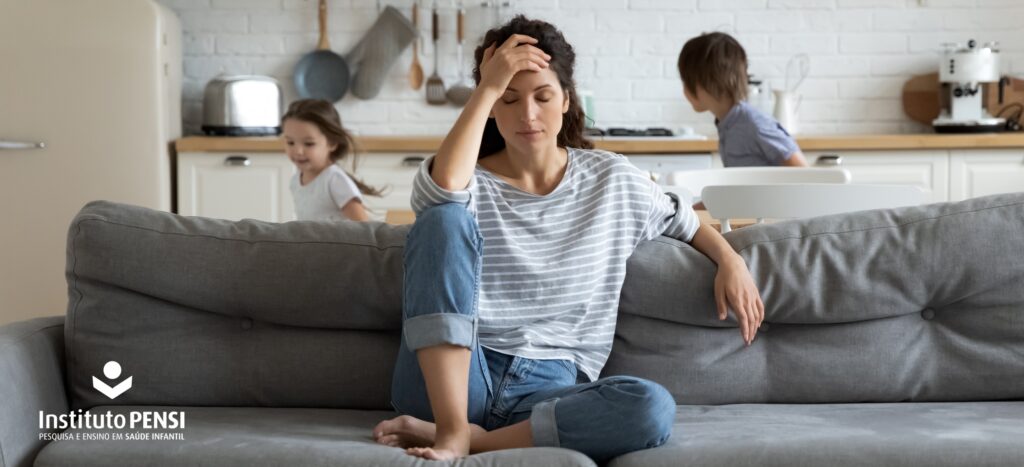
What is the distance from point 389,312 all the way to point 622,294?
1.33 feet

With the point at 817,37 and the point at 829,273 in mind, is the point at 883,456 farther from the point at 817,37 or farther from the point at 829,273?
the point at 817,37

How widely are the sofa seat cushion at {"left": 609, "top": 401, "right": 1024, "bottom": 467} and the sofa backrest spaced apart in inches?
5.2

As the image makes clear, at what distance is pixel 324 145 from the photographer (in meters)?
3.65

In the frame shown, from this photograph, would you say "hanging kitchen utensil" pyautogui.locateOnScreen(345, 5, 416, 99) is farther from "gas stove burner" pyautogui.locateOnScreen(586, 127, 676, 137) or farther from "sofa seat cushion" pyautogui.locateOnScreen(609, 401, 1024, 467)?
"sofa seat cushion" pyautogui.locateOnScreen(609, 401, 1024, 467)

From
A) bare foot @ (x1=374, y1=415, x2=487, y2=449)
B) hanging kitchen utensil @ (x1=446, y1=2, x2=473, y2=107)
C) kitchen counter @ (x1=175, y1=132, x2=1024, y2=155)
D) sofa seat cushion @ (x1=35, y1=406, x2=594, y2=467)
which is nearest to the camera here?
sofa seat cushion @ (x1=35, y1=406, x2=594, y2=467)

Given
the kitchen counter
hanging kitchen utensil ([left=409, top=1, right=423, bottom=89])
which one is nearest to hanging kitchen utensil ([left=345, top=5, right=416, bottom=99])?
hanging kitchen utensil ([left=409, top=1, right=423, bottom=89])

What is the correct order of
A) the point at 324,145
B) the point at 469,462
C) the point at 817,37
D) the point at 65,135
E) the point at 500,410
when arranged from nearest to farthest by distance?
the point at 469,462 → the point at 500,410 → the point at 324,145 → the point at 65,135 → the point at 817,37

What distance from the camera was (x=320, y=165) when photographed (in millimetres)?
3645

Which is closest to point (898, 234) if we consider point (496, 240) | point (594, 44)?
point (496, 240)

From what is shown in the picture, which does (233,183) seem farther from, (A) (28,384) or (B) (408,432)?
(B) (408,432)

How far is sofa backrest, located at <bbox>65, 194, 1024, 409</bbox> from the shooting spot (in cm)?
207

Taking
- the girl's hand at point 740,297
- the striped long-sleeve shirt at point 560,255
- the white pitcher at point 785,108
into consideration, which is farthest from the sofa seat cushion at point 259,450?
the white pitcher at point 785,108

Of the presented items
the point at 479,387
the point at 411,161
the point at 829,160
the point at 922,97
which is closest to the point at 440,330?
the point at 479,387

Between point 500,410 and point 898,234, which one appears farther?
point 898,234
